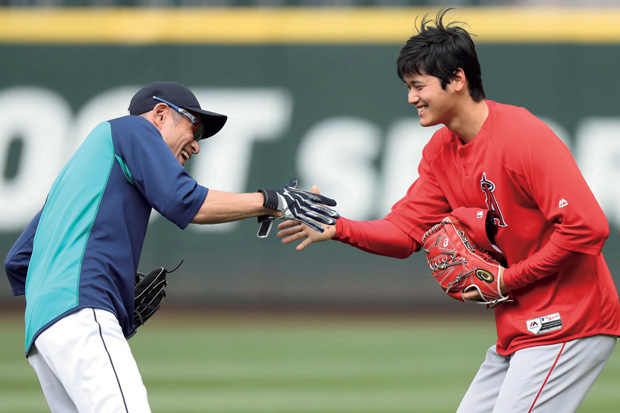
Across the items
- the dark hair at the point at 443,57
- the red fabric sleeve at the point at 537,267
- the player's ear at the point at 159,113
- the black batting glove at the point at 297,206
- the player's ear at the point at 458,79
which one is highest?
the dark hair at the point at 443,57

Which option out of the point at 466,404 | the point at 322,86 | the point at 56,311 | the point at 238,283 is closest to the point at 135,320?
the point at 56,311

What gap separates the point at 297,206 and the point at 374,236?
2.12 feet

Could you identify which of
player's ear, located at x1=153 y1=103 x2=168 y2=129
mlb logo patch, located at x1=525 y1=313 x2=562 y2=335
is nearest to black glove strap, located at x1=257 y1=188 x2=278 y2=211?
player's ear, located at x1=153 y1=103 x2=168 y2=129

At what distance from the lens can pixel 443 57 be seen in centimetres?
354

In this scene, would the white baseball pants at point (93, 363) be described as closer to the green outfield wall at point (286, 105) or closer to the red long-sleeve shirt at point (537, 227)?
the red long-sleeve shirt at point (537, 227)

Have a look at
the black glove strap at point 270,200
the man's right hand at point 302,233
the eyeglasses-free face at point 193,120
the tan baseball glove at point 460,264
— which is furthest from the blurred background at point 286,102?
the black glove strap at point 270,200

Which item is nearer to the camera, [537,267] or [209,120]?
[537,267]

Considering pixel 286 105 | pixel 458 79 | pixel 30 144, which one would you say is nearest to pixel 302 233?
pixel 458 79

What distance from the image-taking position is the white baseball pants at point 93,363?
2861 mm

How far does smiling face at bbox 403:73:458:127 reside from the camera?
11.6 feet

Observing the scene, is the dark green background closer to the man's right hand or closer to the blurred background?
the blurred background

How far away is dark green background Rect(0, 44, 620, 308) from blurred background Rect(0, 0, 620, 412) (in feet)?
0.06

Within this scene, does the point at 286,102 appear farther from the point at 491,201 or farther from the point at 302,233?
the point at 491,201

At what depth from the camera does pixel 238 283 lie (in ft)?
34.6
